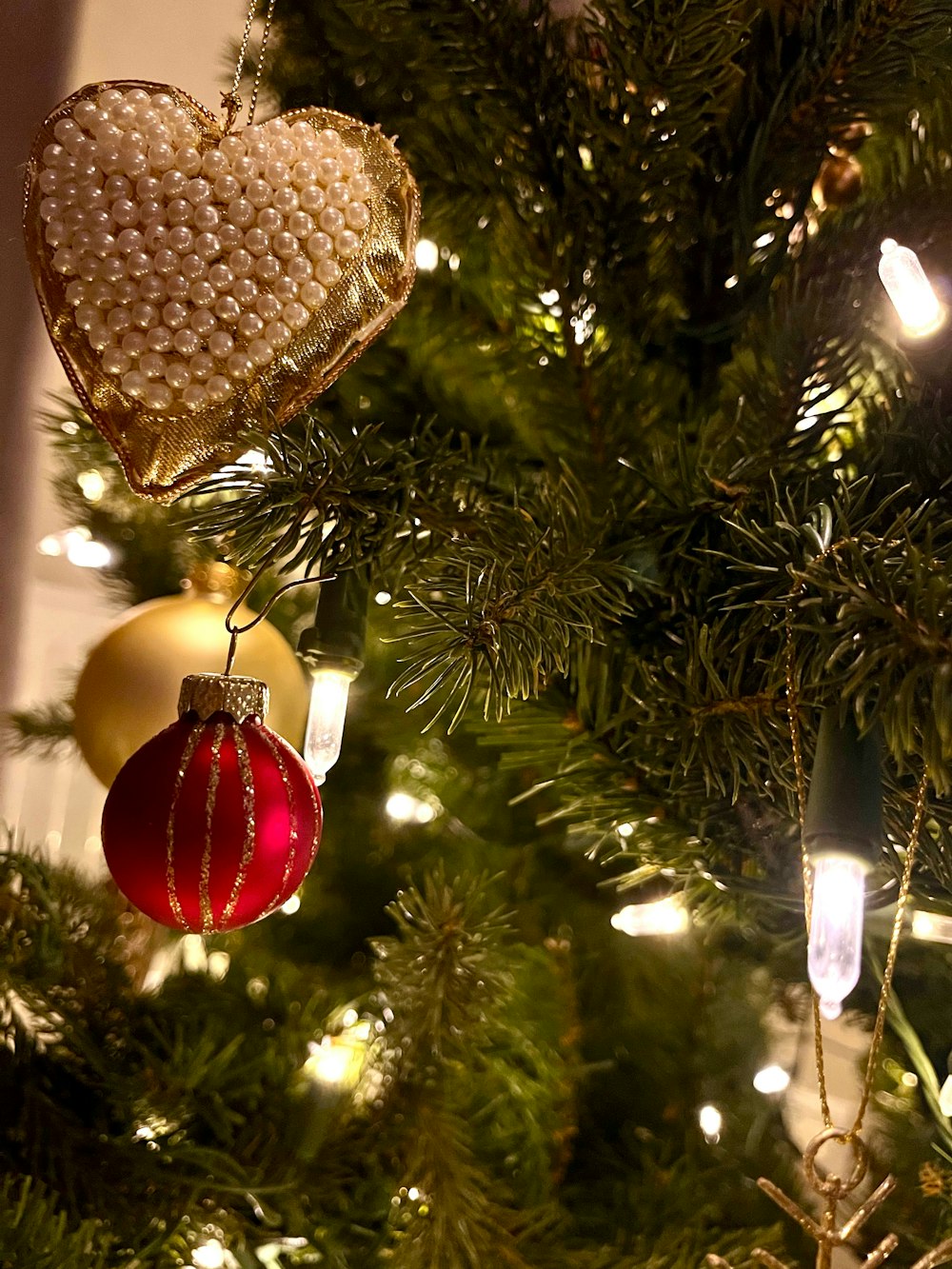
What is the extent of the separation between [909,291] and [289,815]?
0.97 feet

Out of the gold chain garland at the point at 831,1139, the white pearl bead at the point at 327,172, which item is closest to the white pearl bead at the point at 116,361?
the white pearl bead at the point at 327,172

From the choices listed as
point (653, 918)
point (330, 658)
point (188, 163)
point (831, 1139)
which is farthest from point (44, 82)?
point (831, 1139)

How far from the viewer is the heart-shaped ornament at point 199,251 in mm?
393

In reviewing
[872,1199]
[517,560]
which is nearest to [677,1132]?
[872,1199]

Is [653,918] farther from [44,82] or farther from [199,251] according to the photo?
[44,82]

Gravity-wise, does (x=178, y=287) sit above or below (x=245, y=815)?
above

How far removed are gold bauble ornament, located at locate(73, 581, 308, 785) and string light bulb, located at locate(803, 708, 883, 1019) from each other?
0.32m

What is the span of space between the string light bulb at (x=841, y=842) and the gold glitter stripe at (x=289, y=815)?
18cm

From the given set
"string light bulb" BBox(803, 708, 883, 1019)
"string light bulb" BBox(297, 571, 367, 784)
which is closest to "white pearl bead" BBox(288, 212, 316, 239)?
"string light bulb" BBox(297, 571, 367, 784)

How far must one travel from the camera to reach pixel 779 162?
18.3 inches

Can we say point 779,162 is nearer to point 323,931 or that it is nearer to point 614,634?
point 614,634

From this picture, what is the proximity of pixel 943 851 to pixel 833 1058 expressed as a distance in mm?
516

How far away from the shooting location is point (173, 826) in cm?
37

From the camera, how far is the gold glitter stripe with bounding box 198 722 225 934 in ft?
1.22
